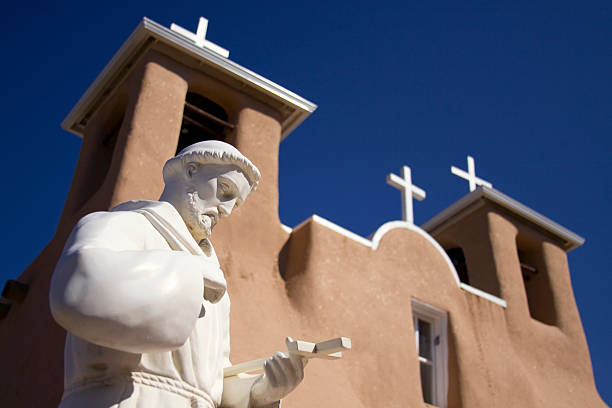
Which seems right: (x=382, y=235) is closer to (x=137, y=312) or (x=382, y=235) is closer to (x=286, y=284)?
(x=286, y=284)

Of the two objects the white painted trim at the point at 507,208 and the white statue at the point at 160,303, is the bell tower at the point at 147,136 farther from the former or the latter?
the white painted trim at the point at 507,208

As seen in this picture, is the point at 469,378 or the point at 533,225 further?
the point at 533,225

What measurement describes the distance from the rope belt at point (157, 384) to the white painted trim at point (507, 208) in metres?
8.46

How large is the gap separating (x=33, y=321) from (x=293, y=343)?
4558 millimetres

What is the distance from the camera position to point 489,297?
28.6 ft

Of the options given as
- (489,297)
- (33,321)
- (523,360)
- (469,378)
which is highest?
(489,297)

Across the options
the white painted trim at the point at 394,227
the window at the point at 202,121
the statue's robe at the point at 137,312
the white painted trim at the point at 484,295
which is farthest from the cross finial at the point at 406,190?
the statue's robe at the point at 137,312

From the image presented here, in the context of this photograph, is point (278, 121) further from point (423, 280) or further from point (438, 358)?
point (438, 358)

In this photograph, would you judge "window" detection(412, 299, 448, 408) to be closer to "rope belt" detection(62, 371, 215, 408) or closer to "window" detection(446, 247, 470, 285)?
"window" detection(446, 247, 470, 285)

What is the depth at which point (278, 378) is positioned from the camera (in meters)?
2.37

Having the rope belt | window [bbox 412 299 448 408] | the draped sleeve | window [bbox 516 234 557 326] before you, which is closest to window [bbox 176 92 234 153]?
window [bbox 412 299 448 408]

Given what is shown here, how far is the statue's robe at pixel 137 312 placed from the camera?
175 centimetres

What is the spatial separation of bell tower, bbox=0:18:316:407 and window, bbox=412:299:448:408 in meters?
2.10

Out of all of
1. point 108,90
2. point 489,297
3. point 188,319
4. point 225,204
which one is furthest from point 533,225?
point 188,319
